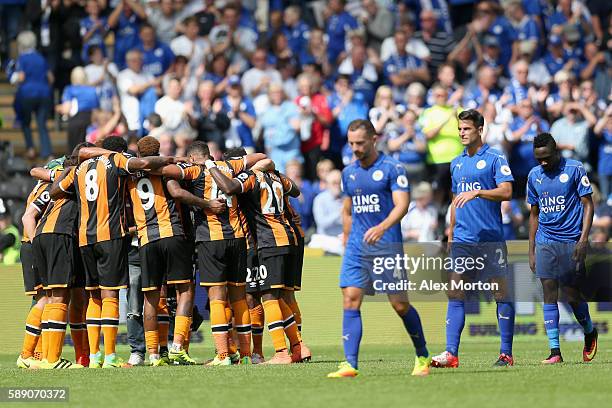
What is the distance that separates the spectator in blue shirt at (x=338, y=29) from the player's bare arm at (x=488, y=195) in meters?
12.0

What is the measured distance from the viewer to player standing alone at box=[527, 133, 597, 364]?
1441cm

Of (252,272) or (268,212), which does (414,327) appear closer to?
(268,212)

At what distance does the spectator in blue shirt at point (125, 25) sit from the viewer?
24.6 meters

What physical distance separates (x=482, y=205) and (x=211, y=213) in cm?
308

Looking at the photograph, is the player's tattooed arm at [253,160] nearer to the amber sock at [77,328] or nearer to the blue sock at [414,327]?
the amber sock at [77,328]

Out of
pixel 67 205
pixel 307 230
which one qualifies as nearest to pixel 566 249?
pixel 67 205

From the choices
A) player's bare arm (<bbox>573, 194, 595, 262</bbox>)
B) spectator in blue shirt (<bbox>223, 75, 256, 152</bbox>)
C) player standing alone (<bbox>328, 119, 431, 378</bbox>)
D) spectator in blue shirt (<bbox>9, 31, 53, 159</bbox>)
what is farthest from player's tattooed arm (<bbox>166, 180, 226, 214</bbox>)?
spectator in blue shirt (<bbox>9, 31, 53, 159</bbox>)

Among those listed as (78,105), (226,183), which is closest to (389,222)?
(226,183)

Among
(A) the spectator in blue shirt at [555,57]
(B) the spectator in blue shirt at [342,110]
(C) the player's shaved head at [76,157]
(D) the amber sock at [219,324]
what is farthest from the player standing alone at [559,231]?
(A) the spectator in blue shirt at [555,57]

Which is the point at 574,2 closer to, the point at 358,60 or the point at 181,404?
the point at 358,60

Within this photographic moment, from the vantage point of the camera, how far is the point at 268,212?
50.0 ft

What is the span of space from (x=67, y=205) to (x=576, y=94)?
36.0ft

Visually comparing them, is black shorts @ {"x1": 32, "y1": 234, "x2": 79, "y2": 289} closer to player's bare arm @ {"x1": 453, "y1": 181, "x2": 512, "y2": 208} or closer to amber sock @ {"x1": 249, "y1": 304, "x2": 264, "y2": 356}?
amber sock @ {"x1": 249, "y1": 304, "x2": 264, "y2": 356}

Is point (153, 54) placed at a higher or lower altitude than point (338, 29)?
lower
